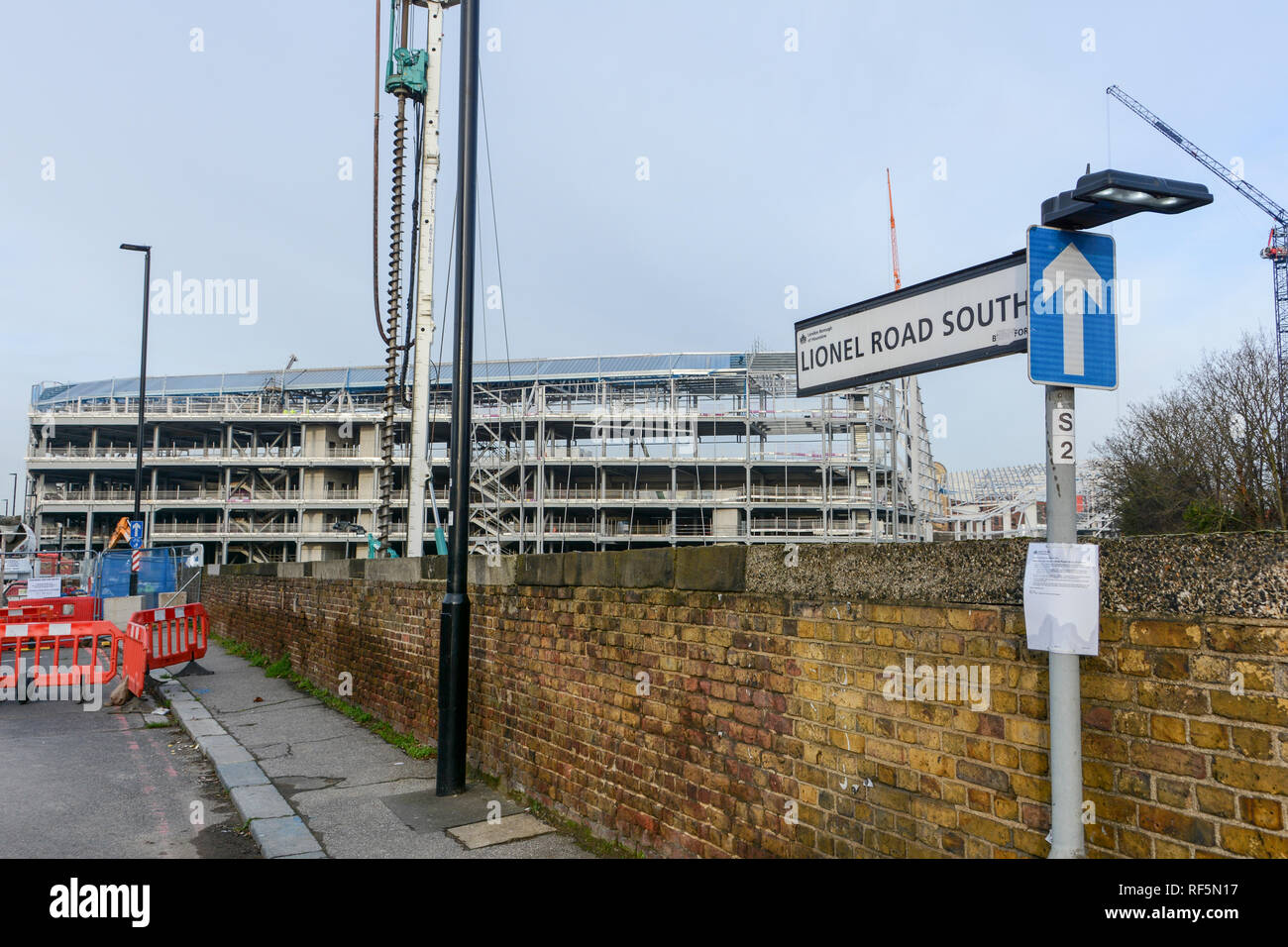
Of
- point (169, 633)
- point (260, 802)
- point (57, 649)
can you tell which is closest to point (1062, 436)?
point (260, 802)

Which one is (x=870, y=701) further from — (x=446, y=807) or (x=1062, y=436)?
(x=446, y=807)

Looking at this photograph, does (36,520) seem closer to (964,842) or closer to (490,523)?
(490,523)

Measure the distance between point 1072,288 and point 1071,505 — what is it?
2.02 ft

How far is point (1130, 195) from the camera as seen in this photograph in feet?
7.86

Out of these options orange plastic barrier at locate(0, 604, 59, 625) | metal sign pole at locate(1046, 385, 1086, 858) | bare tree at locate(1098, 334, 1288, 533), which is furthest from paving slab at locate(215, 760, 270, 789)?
bare tree at locate(1098, 334, 1288, 533)

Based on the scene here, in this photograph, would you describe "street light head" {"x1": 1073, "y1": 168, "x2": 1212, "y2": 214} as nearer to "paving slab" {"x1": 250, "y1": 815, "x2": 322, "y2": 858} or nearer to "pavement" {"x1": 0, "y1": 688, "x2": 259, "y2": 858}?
"paving slab" {"x1": 250, "y1": 815, "x2": 322, "y2": 858}

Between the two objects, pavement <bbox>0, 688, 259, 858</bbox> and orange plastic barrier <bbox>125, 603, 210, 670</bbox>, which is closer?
pavement <bbox>0, 688, 259, 858</bbox>

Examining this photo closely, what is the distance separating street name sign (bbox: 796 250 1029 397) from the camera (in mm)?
2635

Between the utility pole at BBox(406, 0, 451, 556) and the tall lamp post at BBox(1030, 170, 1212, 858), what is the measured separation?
43.8 feet

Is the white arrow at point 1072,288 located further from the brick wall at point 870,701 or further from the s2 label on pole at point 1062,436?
the brick wall at point 870,701

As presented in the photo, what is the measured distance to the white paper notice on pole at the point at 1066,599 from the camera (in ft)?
7.86
